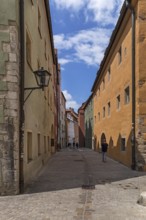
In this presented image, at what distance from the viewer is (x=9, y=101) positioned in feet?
29.2

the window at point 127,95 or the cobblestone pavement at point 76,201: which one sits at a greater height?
the window at point 127,95

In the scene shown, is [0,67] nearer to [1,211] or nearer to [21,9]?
[21,9]

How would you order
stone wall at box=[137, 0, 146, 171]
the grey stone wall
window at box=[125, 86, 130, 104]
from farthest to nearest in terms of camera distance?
window at box=[125, 86, 130, 104] < stone wall at box=[137, 0, 146, 171] < the grey stone wall

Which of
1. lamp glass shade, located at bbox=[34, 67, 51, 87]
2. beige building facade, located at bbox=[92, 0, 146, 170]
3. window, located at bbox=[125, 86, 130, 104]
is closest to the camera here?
lamp glass shade, located at bbox=[34, 67, 51, 87]

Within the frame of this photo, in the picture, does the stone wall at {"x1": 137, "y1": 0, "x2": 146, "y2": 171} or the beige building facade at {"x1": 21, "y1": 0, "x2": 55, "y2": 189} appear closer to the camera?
the beige building facade at {"x1": 21, "y1": 0, "x2": 55, "y2": 189}

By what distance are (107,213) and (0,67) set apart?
468 cm

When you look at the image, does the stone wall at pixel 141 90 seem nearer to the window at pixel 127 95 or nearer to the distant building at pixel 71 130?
the window at pixel 127 95

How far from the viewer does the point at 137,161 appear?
14961mm

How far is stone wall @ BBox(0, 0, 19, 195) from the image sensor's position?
8.74 metres

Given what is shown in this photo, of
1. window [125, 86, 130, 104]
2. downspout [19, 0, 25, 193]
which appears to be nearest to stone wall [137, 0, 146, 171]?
window [125, 86, 130, 104]

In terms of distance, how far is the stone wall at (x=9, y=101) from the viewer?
8.74 metres

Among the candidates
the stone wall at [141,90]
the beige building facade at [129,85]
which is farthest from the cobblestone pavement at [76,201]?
the beige building facade at [129,85]

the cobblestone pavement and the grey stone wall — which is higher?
the grey stone wall

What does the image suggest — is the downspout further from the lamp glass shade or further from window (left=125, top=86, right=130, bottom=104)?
window (left=125, top=86, right=130, bottom=104)
